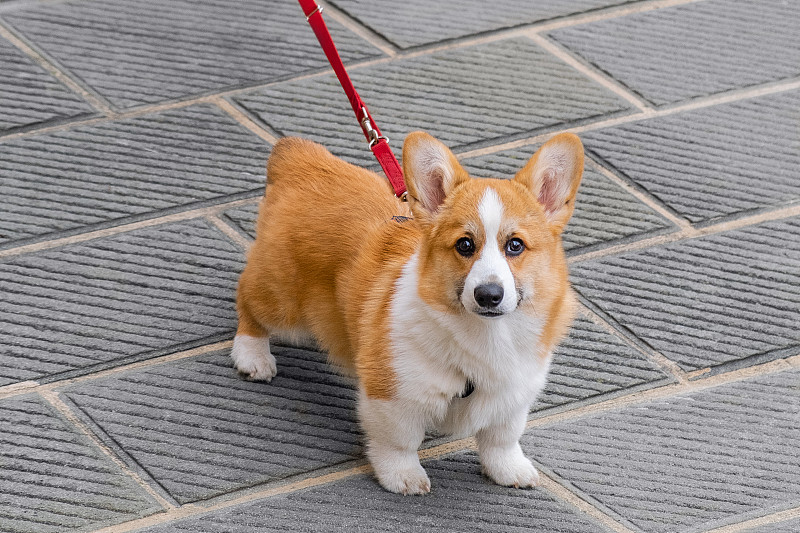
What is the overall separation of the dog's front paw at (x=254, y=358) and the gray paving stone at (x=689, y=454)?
2.85 feet

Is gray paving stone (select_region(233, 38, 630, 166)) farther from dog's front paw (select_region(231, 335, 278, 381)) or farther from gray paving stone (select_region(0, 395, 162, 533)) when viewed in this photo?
gray paving stone (select_region(0, 395, 162, 533))

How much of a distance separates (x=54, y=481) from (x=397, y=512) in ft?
3.23

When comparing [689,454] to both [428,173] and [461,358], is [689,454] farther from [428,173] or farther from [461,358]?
[428,173]

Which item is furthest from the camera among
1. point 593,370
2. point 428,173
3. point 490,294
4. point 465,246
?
point 593,370

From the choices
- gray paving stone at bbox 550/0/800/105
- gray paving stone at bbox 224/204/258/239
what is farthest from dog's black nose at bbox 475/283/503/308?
gray paving stone at bbox 550/0/800/105

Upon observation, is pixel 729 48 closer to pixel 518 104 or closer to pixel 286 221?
pixel 518 104

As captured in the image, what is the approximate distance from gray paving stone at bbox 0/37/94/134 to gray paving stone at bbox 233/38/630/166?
731 millimetres

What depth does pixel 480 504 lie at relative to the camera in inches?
128

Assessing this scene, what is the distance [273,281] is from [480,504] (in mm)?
943

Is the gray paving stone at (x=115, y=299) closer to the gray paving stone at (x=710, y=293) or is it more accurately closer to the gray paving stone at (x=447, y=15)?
the gray paving stone at (x=710, y=293)

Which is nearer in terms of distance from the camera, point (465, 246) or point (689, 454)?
point (465, 246)

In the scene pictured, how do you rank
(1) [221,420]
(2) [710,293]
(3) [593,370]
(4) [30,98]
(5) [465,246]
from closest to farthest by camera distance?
(5) [465,246]
(1) [221,420]
(3) [593,370]
(2) [710,293]
(4) [30,98]

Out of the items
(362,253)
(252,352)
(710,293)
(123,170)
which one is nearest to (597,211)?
(710,293)

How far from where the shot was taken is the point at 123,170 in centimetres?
463
